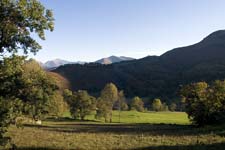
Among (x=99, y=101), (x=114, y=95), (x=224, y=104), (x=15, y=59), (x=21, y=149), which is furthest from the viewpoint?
(x=114, y=95)

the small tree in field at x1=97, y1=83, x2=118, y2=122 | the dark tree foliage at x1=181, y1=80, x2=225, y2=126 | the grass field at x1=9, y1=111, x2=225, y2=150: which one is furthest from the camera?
the small tree in field at x1=97, y1=83, x2=118, y2=122

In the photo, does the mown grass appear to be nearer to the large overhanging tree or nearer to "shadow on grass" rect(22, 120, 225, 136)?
"shadow on grass" rect(22, 120, 225, 136)

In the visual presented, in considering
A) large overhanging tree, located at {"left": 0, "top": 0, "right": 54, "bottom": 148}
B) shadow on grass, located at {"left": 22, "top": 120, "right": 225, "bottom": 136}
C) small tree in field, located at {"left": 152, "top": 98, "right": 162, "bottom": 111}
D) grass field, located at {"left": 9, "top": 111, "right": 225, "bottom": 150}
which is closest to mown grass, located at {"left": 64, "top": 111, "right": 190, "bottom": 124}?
small tree in field, located at {"left": 152, "top": 98, "right": 162, "bottom": 111}

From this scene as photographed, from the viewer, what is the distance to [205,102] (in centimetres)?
7450

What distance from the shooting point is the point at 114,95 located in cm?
14150

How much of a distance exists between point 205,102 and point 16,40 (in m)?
64.6

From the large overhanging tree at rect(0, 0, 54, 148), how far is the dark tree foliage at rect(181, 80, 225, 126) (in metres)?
61.3

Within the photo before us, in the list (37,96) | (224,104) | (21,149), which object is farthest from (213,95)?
(37,96)

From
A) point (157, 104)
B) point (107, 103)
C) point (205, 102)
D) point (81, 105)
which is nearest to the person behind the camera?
point (205, 102)

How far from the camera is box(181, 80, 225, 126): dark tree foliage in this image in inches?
2827

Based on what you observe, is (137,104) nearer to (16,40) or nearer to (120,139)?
(120,139)

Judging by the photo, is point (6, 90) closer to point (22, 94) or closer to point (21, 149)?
point (22, 94)

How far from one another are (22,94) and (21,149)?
52.0ft

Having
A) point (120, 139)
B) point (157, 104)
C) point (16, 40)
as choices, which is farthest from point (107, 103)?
point (16, 40)
